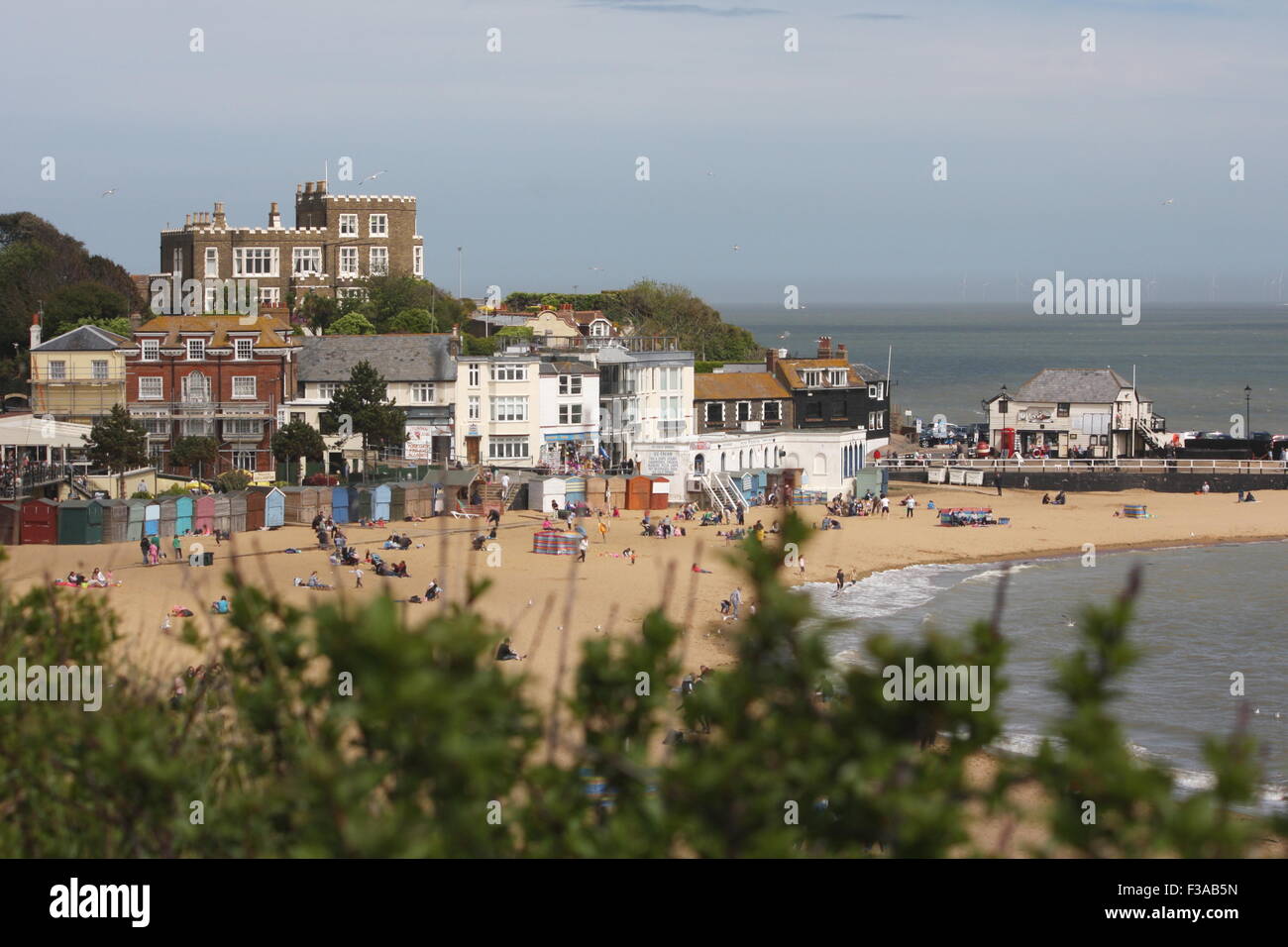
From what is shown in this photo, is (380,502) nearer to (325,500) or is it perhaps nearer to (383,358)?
(325,500)

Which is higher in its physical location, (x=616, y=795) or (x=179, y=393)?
(x=179, y=393)

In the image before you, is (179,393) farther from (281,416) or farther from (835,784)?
(835,784)

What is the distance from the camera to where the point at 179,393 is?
62.1 meters

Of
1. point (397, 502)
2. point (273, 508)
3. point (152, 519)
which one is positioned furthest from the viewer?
point (397, 502)

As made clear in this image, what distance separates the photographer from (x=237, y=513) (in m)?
48.8

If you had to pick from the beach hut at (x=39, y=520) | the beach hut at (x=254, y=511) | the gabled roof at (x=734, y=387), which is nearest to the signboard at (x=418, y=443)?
the gabled roof at (x=734, y=387)

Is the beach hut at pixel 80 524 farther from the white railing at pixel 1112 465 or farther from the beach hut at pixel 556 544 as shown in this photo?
the white railing at pixel 1112 465

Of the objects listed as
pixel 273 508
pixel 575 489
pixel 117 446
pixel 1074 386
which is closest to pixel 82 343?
pixel 117 446

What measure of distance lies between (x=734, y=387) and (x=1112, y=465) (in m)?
17.3

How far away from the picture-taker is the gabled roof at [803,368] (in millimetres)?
71188

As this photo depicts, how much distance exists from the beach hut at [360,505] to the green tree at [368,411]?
25.1 ft

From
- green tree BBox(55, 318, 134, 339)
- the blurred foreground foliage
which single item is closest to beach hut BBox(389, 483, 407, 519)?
green tree BBox(55, 318, 134, 339)
